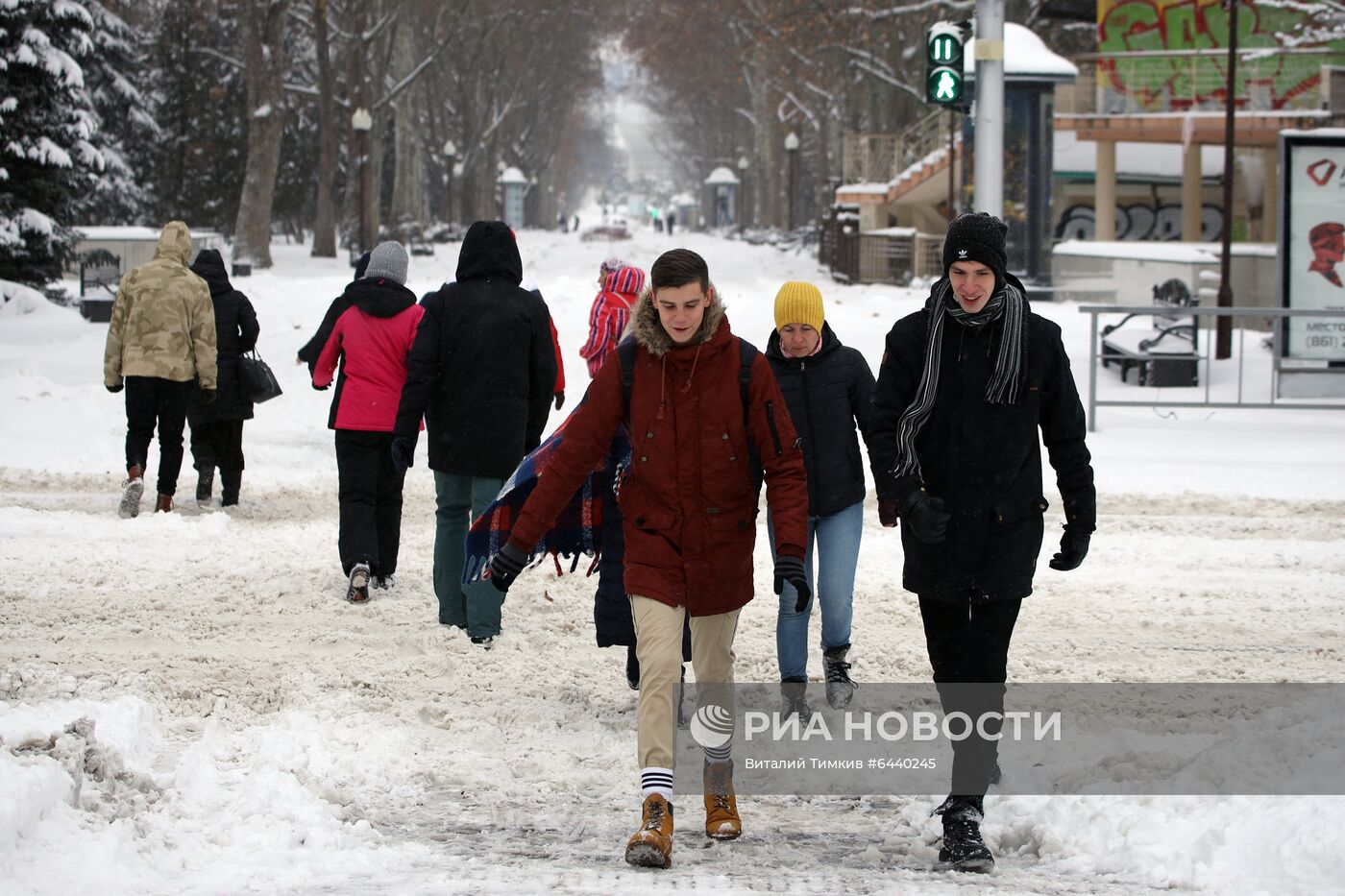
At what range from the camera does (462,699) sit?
680cm

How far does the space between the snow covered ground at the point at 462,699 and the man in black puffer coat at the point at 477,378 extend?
2.35ft

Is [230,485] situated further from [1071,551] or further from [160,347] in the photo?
[1071,551]

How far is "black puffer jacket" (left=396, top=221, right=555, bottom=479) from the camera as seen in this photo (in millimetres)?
7496

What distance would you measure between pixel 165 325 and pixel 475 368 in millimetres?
4036

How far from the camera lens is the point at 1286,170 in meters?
17.0

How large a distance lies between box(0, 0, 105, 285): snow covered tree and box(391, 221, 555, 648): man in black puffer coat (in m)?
20.3

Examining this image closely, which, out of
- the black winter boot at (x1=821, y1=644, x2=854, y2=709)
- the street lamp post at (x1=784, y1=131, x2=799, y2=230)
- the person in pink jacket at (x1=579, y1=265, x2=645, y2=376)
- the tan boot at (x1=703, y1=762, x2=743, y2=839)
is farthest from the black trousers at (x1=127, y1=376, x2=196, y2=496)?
the street lamp post at (x1=784, y1=131, x2=799, y2=230)

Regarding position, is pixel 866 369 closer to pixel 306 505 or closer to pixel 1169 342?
pixel 306 505

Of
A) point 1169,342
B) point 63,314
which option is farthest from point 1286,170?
point 63,314

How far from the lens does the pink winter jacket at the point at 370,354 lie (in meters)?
8.46

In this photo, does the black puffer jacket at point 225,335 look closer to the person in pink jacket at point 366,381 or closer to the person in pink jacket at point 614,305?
the person in pink jacket at point 366,381

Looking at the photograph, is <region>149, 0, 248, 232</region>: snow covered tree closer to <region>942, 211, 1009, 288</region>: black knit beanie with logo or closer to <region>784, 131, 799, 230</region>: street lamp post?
<region>784, 131, 799, 230</region>: street lamp post

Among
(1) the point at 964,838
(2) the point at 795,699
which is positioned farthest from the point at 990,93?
(1) the point at 964,838

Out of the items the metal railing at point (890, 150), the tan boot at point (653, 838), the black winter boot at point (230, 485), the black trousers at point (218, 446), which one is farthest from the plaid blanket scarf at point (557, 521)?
the metal railing at point (890, 150)
